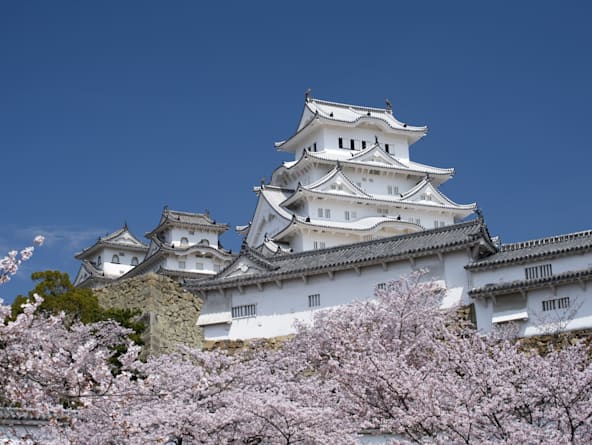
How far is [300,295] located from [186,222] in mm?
27502

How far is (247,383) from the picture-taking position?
53.4 ft

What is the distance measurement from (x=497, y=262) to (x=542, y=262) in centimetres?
121

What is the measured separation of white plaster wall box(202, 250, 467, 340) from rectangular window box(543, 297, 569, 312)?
102 inches

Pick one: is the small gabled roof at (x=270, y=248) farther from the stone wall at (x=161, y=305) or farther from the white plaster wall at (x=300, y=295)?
the white plaster wall at (x=300, y=295)

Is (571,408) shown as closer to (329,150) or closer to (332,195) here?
(332,195)

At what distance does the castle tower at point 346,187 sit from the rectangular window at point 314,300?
1129cm

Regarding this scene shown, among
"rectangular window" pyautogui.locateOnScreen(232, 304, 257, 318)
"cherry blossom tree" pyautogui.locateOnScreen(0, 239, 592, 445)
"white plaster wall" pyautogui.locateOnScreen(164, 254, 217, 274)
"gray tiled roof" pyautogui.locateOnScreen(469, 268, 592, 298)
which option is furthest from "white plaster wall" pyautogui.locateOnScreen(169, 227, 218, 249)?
"cherry blossom tree" pyautogui.locateOnScreen(0, 239, 592, 445)

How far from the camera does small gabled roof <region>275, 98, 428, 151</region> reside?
4525 cm

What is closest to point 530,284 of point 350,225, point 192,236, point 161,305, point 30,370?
point 161,305

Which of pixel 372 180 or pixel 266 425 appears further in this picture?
pixel 372 180

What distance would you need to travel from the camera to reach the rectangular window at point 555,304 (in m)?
22.8

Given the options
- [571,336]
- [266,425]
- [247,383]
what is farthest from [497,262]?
[266,425]

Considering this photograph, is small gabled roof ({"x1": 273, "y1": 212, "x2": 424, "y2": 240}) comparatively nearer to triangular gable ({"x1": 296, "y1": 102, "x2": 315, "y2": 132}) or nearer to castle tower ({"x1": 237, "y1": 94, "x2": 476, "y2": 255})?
castle tower ({"x1": 237, "y1": 94, "x2": 476, "y2": 255})

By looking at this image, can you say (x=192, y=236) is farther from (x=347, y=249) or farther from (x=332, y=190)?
(x=347, y=249)
